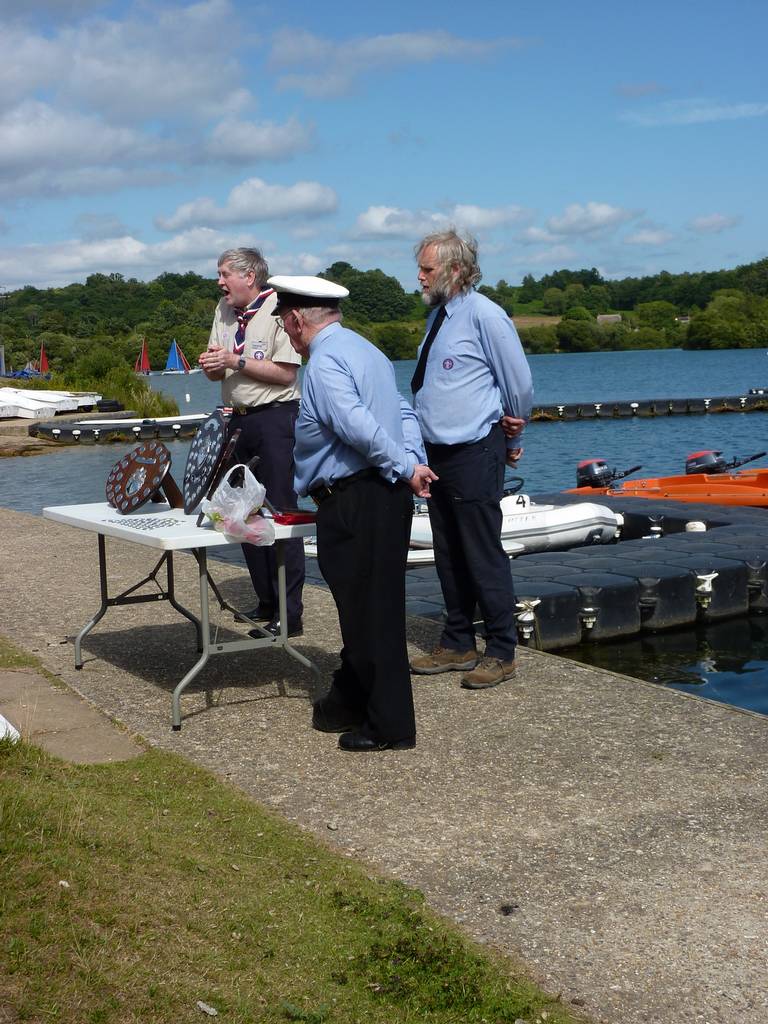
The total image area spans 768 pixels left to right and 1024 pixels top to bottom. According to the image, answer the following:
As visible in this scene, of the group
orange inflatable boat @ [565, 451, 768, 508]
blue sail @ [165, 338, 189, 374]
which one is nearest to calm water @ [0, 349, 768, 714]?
blue sail @ [165, 338, 189, 374]

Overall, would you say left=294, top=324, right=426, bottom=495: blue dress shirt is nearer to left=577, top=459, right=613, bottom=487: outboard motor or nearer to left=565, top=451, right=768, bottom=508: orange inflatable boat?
left=565, top=451, right=768, bottom=508: orange inflatable boat

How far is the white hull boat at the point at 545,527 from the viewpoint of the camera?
14.6 meters

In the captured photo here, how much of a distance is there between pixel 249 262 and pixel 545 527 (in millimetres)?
8752

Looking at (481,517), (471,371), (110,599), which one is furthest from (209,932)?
(110,599)

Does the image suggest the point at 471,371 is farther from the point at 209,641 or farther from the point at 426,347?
the point at 209,641

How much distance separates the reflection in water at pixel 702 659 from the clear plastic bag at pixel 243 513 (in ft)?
14.8

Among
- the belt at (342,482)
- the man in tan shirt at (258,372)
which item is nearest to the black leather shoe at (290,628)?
the man in tan shirt at (258,372)

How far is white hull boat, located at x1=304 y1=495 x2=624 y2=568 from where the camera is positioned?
576 inches

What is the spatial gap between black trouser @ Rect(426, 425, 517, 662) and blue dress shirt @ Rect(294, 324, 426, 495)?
902 millimetres

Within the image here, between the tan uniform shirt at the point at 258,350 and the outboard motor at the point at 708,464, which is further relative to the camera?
the outboard motor at the point at 708,464

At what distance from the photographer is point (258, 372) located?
6777 millimetres

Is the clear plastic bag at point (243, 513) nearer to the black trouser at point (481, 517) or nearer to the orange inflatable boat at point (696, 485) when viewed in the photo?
the black trouser at point (481, 517)

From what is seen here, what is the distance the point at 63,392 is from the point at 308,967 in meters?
56.4

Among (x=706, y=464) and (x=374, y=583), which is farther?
(x=706, y=464)
